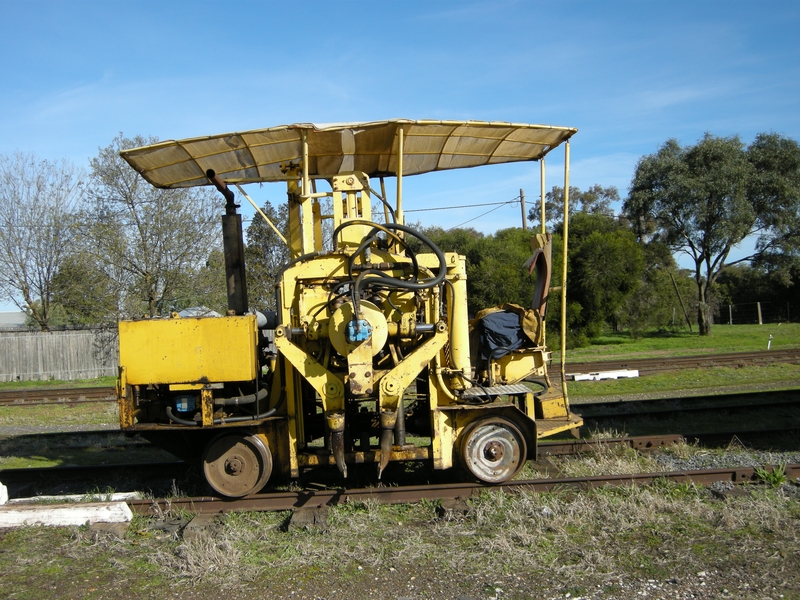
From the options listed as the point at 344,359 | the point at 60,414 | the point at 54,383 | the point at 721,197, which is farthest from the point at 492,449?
the point at 721,197

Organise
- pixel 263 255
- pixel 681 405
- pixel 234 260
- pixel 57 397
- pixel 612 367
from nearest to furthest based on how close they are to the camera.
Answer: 1. pixel 234 260
2. pixel 681 405
3. pixel 57 397
4. pixel 612 367
5. pixel 263 255

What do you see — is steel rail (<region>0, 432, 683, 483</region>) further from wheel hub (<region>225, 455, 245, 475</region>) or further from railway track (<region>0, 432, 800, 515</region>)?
wheel hub (<region>225, 455, 245, 475</region>)

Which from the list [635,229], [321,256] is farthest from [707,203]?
[321,256]

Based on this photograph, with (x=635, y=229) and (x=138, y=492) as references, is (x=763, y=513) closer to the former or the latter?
(x=138, y=492)

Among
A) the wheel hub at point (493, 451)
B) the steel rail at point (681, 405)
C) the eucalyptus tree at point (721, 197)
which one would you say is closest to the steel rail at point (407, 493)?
the wheel hub at point (493, 451)

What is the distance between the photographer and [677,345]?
26047 millimetres

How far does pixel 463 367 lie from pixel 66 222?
28.8m

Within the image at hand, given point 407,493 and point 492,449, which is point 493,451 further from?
point 407,493

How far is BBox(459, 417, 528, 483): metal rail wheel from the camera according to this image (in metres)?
6.40

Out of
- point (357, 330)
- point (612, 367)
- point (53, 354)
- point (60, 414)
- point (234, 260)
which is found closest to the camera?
point (357, 330)

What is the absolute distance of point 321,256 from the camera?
6375 millimetres

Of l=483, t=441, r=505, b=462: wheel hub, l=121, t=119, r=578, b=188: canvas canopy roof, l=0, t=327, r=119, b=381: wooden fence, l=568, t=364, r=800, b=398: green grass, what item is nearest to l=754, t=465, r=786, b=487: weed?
l=483, t=441, r=505, b=462: wheel hub

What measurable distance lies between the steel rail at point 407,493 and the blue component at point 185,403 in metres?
0.92

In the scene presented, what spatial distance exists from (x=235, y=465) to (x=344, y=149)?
3.72m
